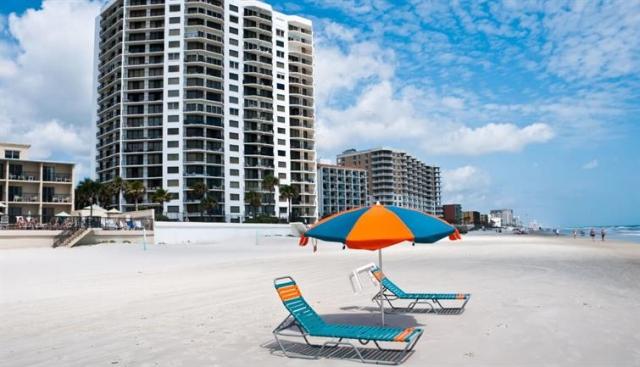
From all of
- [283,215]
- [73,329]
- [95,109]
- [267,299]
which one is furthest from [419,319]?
[95,109]

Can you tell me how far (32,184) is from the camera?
59875 millimetres

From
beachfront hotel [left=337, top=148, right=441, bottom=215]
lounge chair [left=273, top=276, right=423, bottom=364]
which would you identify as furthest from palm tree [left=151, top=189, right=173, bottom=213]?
beachfront hotel [left=337, top=148, right=441, bottom=215]

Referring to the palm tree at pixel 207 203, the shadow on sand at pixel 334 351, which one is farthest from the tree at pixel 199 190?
the shadow on sand at pixel 334 351

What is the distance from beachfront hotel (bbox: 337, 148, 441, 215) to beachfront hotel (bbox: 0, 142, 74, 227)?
106 m

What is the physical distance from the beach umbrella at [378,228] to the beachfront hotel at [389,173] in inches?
5848

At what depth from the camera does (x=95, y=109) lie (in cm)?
9512

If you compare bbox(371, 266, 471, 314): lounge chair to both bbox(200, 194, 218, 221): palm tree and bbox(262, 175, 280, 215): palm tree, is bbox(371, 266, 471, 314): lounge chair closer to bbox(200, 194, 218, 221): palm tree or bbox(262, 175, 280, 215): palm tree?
bbox(200, 194, 218, 221): palm tree

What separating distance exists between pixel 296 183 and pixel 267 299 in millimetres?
84377

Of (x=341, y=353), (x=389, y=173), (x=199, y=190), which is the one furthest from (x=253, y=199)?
(x=389, y=173)

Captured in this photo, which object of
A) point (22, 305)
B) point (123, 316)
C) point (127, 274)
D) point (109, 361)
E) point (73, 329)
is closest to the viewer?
point (109, 361)

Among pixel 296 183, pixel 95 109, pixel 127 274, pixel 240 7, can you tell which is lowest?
pixel 127 274

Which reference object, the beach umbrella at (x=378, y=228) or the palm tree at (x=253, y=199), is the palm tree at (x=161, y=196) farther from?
the beach umbrella at (x=378, y=228)

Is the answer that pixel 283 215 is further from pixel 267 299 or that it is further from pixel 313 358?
pixel 313 358

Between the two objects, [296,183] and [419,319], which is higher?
[296,183]
